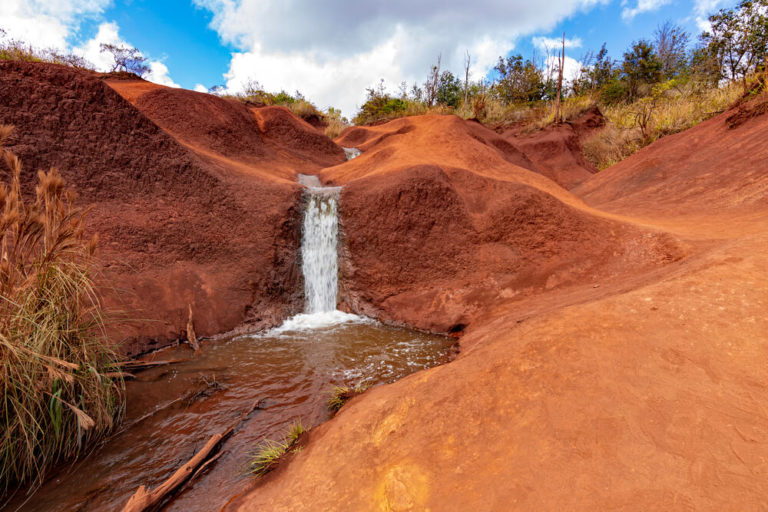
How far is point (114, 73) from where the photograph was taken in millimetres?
11094

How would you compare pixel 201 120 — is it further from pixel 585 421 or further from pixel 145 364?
pixel 585 421

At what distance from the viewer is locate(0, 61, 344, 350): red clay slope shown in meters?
4.82

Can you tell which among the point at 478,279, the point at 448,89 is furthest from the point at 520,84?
the point at 478,279

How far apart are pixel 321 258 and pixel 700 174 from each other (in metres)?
8.03

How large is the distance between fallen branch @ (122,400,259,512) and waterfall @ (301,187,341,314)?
131 inches

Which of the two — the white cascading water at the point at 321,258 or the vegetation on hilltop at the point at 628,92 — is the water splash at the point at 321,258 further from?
the vegetation on hilltop at the point at 628,92

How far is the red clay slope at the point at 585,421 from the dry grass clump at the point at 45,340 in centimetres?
133

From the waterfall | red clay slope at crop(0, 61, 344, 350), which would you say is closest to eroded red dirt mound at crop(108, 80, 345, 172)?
red clay slope at crop(0, 61, 344, 350)

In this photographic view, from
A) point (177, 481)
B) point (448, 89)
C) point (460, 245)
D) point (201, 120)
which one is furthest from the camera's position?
point (448, 89)

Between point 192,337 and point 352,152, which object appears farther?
point 352,152

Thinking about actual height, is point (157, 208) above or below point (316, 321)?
above

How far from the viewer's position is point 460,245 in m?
5.93

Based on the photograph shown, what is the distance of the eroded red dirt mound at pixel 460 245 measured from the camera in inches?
205

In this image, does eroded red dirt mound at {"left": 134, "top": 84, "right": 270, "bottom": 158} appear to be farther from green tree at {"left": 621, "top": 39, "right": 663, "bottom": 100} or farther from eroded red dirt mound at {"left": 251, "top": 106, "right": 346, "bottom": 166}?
green tree at {"left": 621, "top": 39, "right": 663, "bottom": 100}
